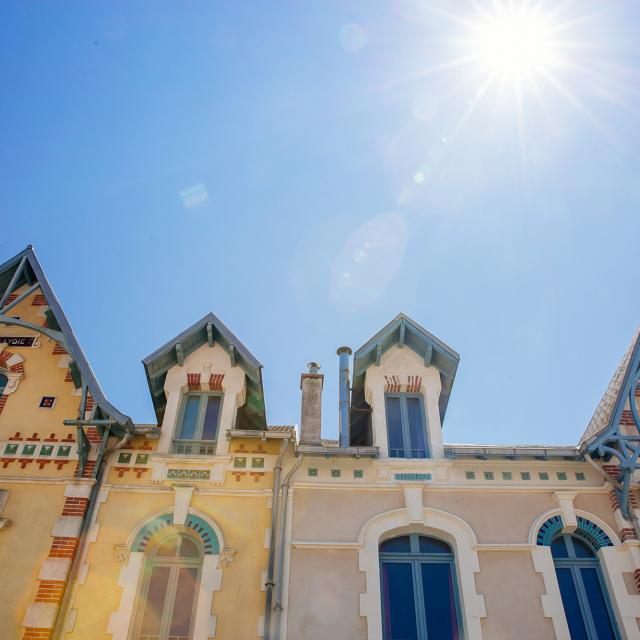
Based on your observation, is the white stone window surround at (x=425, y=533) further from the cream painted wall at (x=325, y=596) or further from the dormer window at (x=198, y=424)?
the dormer window at (x=198, y=424)

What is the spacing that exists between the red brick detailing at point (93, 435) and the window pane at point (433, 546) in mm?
5592

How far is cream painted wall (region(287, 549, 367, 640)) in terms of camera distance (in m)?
8.45

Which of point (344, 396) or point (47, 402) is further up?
point (344, 396)

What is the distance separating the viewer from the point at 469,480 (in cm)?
999

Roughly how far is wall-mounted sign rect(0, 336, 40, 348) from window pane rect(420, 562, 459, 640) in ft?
Result: 26.5

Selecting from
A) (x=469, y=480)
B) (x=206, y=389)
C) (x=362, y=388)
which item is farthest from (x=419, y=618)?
(x=206, y=389)

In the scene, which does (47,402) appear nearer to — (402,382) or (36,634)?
(36,634)

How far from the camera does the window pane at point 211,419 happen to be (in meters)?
10.6

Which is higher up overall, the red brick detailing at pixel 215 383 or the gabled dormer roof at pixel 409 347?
the gabled dormer roof at pixel 409 347

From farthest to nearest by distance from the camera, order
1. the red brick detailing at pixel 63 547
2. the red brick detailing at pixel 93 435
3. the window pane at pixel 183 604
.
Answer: the red brick detailing at pixel 93 435 → the red brick detailing at pixel 63 547 → the window pane at pixel 183 604

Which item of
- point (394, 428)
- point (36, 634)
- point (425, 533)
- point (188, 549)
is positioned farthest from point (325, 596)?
point (36, 634)

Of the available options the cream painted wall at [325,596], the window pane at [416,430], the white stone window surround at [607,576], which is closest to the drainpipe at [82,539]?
the cream painted wall at [325,596]

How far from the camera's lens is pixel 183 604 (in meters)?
8.84

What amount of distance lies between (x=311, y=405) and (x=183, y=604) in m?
3.83
